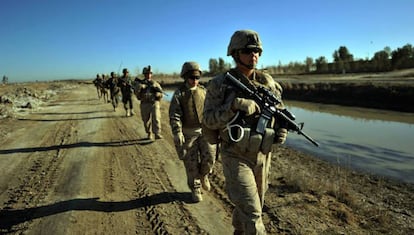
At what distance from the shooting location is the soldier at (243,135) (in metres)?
3.18

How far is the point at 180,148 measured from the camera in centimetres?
530

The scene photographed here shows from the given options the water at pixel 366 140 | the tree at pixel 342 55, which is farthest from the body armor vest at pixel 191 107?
the tree at pixel 342 55

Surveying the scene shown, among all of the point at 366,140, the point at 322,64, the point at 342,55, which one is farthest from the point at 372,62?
the point at 366,140

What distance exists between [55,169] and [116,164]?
1272mm

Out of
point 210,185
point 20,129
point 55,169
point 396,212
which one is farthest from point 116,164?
point 20,129

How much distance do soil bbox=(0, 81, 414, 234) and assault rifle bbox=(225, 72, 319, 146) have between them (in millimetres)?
1704

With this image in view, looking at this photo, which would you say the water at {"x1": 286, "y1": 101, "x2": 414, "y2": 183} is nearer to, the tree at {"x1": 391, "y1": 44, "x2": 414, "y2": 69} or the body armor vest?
the body armor vest

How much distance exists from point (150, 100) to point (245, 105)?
7.26m

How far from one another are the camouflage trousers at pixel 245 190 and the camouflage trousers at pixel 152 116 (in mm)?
6780

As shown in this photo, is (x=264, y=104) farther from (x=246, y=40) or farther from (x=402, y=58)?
(x=402, y=58)

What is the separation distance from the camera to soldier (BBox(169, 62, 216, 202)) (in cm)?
523

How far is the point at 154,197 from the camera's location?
5.50 meters

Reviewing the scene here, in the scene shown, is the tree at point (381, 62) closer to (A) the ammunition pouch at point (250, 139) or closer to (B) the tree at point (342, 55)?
(B) the tree at point (342, 55)

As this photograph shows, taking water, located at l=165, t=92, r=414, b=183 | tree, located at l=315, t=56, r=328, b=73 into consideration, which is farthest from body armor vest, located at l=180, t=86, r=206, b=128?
tree, located at l=315, t=56, r=328, b=73
